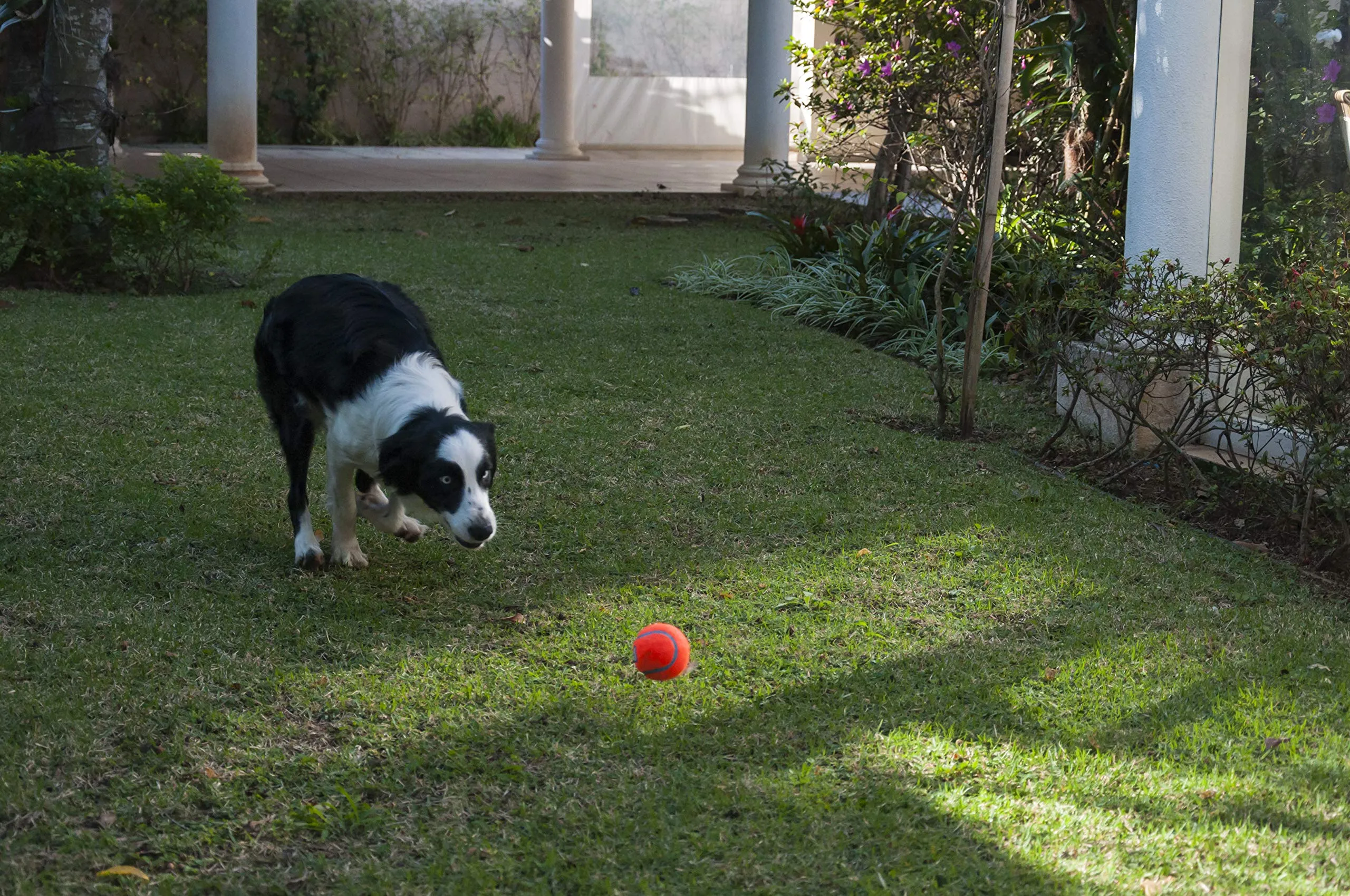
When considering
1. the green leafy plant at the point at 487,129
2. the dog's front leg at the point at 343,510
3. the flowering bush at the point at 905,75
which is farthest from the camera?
the green leafy plant at the point at 487,129

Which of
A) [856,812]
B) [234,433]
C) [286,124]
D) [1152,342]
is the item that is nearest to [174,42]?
[286,124]

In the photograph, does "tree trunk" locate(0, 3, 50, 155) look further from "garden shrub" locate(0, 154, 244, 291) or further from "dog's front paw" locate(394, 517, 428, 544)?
"dog's front paw" locate(394, 517, 428, 544)

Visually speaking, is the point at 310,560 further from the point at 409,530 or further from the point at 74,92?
the point at 74,92

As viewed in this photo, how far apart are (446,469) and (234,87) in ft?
37.6

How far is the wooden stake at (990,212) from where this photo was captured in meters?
5.19

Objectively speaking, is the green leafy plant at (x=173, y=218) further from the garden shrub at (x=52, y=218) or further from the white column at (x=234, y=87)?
the white column at (x=234, y=87)

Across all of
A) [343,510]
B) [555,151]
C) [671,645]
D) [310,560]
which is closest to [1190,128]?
[671,645]

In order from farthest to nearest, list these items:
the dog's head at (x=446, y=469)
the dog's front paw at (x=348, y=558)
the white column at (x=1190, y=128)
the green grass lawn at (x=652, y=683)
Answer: the white column at (x=1190, y=128) → the dog's front paw at (x=348, y=558) → the dog's head at (x=446, y=469) → the green grass lawn at (x=652, y=683)

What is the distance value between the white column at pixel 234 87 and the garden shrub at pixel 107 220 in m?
4.73

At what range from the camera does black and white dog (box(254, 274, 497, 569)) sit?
346 centimetres

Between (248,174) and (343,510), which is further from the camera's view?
(248,174)

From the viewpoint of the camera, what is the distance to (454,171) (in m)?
18.0

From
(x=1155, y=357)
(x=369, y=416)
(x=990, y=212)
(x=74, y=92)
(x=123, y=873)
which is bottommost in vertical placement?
(x=123, y=873)

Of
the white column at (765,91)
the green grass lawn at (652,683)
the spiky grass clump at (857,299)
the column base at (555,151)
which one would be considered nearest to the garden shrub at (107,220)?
the green grass lawn at (652,683)
